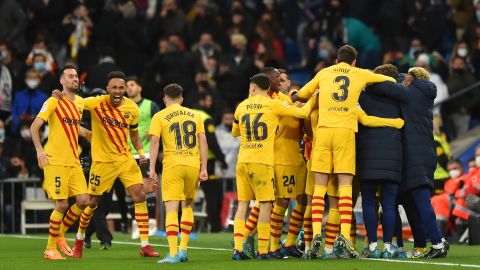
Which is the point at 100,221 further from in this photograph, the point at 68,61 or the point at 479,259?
the point at 68,61

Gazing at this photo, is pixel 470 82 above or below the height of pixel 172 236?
above

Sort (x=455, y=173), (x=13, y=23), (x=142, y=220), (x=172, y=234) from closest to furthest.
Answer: (x=172, y=234) < (x=142, y=220) < (x=455, y=173) < (x=13, y=23)

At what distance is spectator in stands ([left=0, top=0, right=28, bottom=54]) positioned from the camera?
2872 centimetres

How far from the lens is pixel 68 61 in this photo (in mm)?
28719

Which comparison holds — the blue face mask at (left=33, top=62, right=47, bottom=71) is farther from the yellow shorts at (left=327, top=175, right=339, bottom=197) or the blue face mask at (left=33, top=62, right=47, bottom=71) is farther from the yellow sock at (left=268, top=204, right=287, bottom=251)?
the yellow shorts at (left=327, top=175, right=339, bottom=197)

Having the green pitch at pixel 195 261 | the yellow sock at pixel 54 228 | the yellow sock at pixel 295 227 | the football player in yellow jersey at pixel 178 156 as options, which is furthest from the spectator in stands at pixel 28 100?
the football player in yellow jersey at pixel 178 156

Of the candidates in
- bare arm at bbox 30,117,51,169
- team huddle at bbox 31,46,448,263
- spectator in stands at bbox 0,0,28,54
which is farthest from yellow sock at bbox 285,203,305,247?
spectator in stands at bbox 0,0,28,54

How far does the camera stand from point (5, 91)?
89.9ft

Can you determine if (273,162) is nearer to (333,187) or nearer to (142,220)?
(333,187)

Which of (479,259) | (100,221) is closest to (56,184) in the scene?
(100,221)

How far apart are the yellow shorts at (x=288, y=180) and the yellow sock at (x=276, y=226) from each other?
1.17 feet

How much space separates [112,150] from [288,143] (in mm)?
2314

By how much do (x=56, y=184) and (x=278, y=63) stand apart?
1204 cm

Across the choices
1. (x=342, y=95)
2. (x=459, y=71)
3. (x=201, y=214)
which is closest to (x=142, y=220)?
(x=342, y=95)
